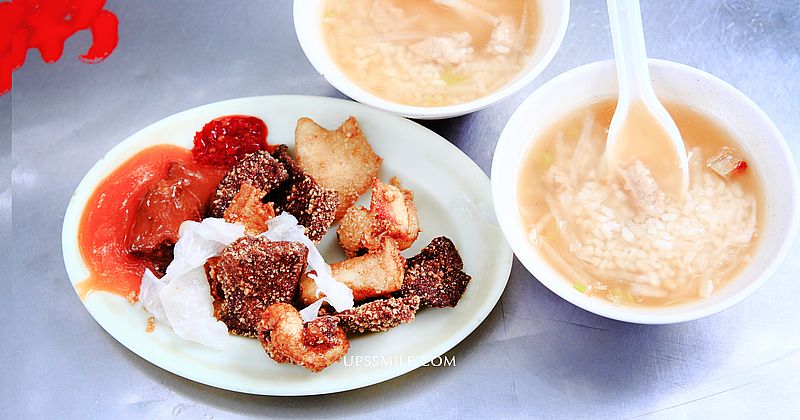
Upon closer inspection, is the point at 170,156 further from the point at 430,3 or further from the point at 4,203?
the point at 430,3

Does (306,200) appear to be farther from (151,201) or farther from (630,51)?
(630,51)

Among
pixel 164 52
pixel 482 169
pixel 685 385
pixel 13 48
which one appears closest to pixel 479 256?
pixel 482 169

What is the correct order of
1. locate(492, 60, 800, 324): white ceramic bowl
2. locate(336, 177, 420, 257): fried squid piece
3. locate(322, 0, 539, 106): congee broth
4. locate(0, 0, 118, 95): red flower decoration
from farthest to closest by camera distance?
1. locate(0, 0, 118, 95): red flower decoration
2. locate(322, 0, 539, 106): congee broth
3. locate(336, 177, 420, 257): fried squid piece
4. locate(492, 60, 800, 324): white ceramic bowl

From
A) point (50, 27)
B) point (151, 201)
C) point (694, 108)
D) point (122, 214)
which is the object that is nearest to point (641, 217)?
point (694, 108)

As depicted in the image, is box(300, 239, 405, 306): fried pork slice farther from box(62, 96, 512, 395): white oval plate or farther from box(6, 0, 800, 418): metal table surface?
box(6, 0, 800, 418): metal table surface

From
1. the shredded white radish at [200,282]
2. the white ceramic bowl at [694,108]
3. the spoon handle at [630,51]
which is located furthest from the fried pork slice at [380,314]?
the spoon handle at [630,51]

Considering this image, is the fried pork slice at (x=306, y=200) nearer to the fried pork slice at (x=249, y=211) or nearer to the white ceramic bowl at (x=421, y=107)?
the fried pork slice at (x=249, y=211)

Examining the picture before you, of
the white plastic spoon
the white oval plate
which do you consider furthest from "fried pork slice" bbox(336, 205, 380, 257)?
the white plastic spoon
